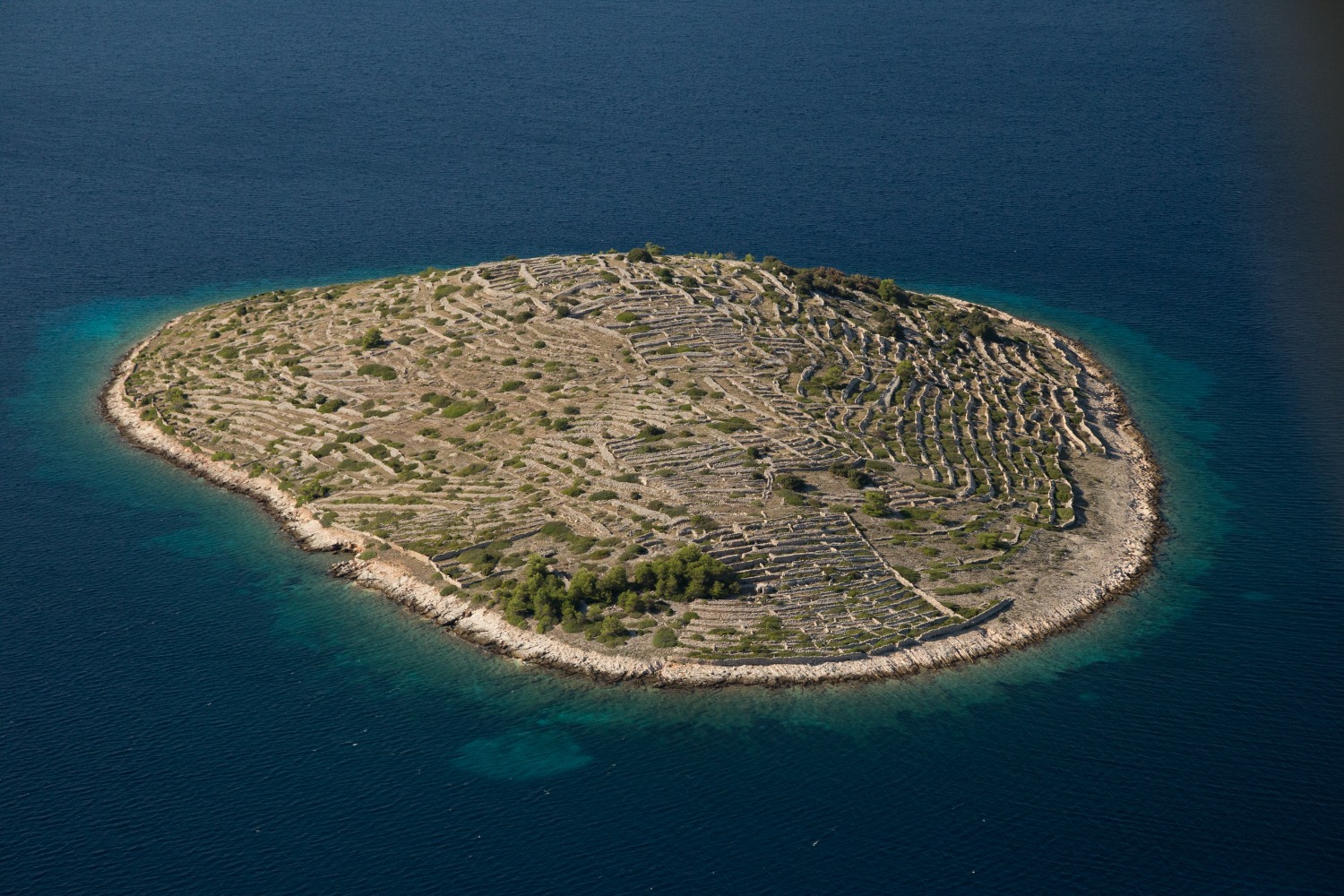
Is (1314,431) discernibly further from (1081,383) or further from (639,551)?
(639,551)

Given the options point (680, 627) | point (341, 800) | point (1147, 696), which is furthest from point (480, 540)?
point (1147, 696)

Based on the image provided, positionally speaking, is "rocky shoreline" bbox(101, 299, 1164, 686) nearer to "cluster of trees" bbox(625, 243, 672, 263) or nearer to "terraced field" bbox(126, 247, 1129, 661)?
"terraced field" bbox(126, 247, 1129, 661)

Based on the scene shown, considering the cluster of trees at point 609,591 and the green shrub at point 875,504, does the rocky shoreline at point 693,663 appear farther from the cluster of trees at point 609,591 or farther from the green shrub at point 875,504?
the green shrub at point 875,504

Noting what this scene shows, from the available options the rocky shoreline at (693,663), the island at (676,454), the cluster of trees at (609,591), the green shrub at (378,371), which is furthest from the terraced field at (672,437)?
the rocky shoreline at (693,663)

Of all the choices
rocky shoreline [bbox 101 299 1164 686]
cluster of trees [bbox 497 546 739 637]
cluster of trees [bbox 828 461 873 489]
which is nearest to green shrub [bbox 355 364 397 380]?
rocky shoreline [bbox 101 299 1164 686]

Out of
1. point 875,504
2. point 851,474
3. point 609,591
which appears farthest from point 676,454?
point 609,591

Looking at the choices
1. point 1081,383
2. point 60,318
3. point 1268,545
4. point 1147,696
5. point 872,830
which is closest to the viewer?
point 872,830
